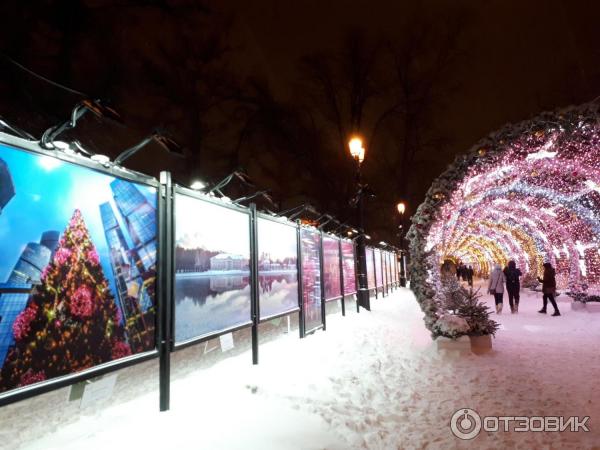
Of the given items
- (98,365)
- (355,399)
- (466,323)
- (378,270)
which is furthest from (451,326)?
(378,270)

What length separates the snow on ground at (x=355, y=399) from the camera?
3.34m

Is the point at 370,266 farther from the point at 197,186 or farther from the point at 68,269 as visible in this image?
the point at 68,269

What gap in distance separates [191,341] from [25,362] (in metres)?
1.72

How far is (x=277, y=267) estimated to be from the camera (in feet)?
21.4

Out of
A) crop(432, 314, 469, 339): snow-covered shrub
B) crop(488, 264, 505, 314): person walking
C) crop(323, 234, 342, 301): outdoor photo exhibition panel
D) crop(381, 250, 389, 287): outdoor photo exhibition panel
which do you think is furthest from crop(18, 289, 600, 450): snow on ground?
crop(381, 250, 389, 287): outdoor photo exhibition panel

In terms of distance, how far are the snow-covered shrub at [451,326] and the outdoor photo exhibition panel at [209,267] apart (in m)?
3.98

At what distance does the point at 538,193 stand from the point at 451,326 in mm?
9458

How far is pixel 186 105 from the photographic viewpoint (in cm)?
1595

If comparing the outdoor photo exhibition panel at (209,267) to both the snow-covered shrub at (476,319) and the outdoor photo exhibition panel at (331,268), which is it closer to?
the outdoor photo exhibition panel at (331,268)

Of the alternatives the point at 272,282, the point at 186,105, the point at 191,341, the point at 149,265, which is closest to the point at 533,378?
the point at 272,282

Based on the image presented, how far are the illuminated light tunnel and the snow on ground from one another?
1.84 meters

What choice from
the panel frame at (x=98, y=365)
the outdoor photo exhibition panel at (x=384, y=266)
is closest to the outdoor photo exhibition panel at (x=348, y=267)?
the outdoor photo exhibition panel at (x=384, y=266)

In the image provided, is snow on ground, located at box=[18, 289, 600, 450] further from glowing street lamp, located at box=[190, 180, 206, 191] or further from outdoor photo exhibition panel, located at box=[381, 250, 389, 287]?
outdoor photo exhibition panel, located at box=[381, 250, 389, 287]

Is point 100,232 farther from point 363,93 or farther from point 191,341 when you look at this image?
point 363,93
